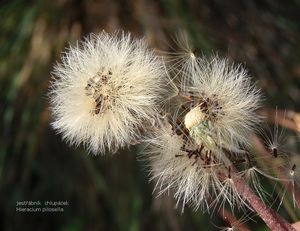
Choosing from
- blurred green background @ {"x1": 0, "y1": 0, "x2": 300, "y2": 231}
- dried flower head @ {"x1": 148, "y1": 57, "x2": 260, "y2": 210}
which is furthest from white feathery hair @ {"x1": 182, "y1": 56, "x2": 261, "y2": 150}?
blurred green background @ {"x1": 0, "y1": 0, "x2": 300, "y2": 231}

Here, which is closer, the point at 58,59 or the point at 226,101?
the point at 226,101

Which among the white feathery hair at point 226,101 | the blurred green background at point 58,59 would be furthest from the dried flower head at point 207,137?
the blurred green background at point 58,59

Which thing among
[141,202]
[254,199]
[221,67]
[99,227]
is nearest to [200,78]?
[221,67]

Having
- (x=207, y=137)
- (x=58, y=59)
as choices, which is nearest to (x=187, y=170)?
(x=207, y=137)

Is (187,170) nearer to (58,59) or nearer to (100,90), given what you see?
(100,90)

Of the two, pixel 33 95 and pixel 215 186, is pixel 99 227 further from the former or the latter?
pixel 215 186

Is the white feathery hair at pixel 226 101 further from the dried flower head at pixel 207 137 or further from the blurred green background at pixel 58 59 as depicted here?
the blurred green background at pixel 58 59
